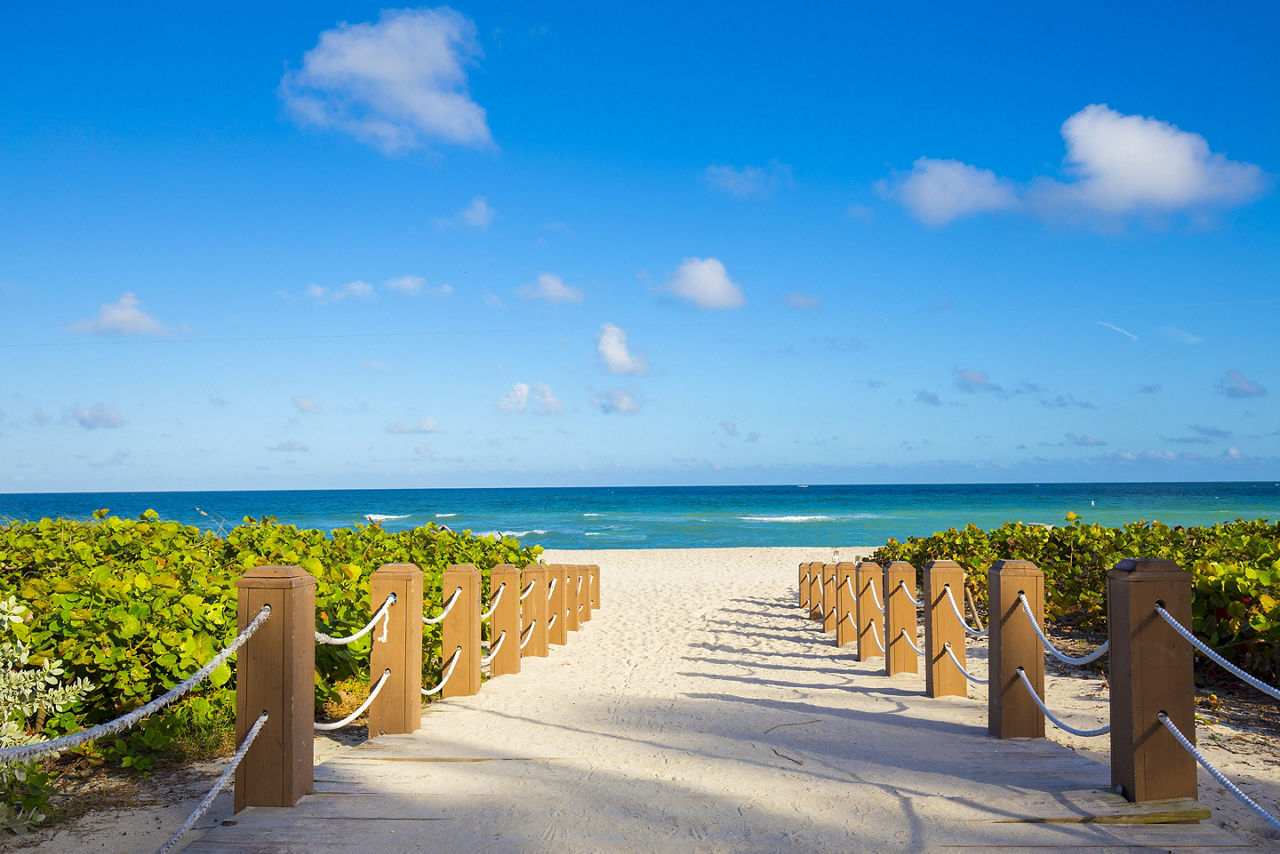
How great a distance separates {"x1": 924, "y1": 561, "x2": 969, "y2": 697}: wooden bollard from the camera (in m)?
6.62

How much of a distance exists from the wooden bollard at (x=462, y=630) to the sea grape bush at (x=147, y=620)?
0.67 feet

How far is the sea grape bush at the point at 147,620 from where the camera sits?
5.13 m

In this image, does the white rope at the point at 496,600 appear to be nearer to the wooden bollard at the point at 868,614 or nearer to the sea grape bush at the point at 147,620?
the sea grape bush at the point at 147,620

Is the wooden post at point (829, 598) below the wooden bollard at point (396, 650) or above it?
below

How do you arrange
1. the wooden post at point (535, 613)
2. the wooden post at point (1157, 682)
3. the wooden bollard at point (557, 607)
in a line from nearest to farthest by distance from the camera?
the wooden post at point (1157, 682)
the wooden post at point (535, 613)
the wooden bollard at point (557, 607)

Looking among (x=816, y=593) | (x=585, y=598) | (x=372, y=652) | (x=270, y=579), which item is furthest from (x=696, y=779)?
(x=585, y=598)

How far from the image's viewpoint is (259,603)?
3.88 m

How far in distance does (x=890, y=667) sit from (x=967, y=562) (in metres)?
4.54

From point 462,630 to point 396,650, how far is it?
1.45 m

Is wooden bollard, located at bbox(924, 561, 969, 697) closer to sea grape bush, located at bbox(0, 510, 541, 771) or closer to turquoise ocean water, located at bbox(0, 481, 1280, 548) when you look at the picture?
sea grape bush, located at bbox(0, 510, 541, 771)

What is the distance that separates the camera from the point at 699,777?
181 inches

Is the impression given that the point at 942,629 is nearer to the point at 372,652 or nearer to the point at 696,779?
the point at 696,779

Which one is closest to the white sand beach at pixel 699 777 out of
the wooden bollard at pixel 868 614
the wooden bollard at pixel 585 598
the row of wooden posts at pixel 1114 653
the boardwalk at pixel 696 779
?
the boardwalk at pixel 696 779

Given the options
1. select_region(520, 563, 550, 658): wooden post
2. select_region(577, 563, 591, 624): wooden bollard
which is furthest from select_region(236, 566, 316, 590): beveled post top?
select_region(577, 563, 591, 624): wooden bollard
